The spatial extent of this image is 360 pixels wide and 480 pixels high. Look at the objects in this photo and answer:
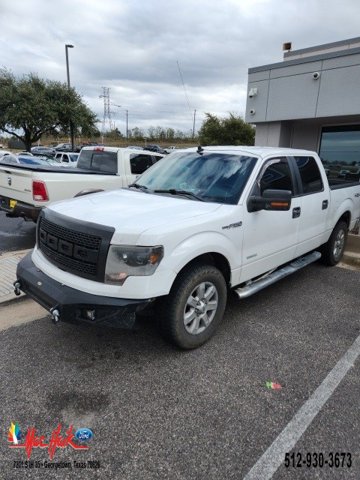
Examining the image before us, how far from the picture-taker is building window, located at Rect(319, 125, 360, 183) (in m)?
9.93

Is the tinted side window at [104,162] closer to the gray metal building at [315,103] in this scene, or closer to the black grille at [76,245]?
the black grille at [76,245]

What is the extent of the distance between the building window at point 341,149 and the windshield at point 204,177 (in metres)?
6.99

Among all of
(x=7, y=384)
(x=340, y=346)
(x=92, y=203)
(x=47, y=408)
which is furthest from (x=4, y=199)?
(x=340, y=346)

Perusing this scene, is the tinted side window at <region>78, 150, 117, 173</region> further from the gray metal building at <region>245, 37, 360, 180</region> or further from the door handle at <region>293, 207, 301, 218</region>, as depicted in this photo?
the gray metal building at <region>245, 37, 360, 180</region>

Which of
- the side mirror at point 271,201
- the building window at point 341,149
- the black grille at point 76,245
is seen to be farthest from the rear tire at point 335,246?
the building window at point 341,149

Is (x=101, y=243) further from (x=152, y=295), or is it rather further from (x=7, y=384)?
(x=7, y=384)

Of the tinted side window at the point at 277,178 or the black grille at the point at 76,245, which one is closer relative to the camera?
the black grille at the point at 76,245

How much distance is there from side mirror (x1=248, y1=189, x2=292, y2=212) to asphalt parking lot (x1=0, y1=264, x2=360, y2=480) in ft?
4.37

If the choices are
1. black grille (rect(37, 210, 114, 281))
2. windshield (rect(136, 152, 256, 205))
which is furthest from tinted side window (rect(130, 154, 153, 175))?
black grille (rect(37, 210, 114, 281))

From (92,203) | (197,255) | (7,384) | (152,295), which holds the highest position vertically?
(92,203)

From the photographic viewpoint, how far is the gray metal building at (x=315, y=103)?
28.9 ft

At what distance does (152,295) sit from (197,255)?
21.5 inches

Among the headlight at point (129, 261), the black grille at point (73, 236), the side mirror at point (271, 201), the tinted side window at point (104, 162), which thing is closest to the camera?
the headlight at point (129, 261)

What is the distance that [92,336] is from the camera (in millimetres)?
3475
